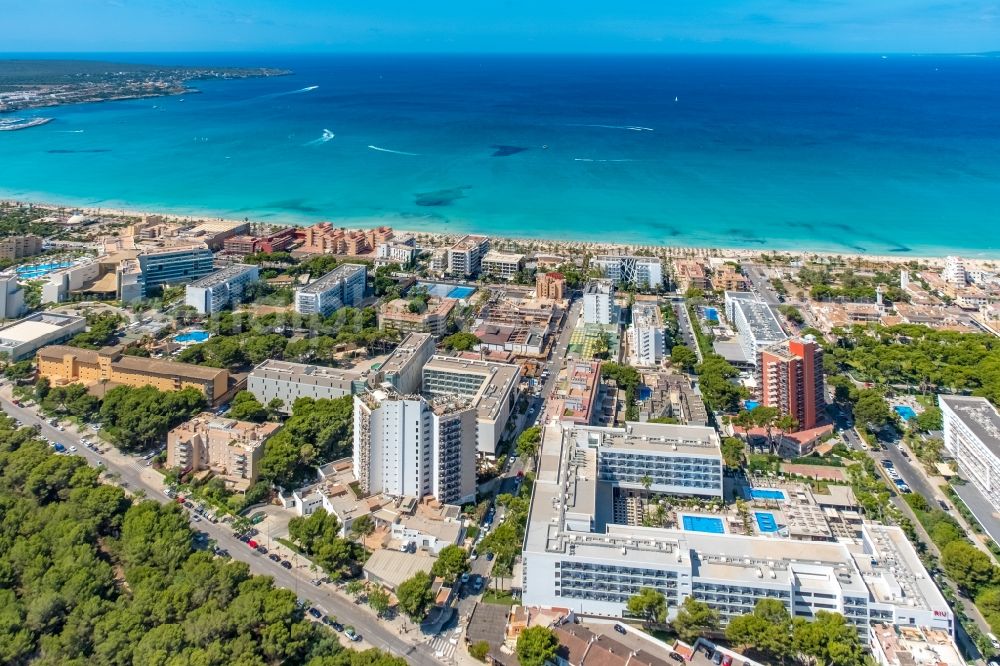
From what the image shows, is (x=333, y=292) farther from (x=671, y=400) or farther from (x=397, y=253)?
(x=671, y=400)

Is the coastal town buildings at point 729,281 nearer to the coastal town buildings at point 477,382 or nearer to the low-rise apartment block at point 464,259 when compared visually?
the low-rise apartment block at point 464,259

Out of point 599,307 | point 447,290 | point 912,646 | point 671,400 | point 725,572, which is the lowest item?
point 912,646

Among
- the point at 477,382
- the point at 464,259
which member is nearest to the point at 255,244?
the point at 464,259

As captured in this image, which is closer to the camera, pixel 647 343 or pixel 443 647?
pixel 443 647

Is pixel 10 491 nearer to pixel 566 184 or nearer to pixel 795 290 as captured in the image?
pixel 795 290

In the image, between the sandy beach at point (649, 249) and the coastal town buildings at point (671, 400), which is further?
the sandy beach at point (649, 249)

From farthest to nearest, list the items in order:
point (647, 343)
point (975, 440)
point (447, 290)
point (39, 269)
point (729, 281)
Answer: point (39, 269), point (729, 281), point (447, 290), point (647, 343), point (975, 440)

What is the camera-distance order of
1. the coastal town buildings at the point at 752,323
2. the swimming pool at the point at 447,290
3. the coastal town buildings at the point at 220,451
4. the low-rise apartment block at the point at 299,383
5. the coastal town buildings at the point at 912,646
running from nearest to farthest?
1. the coastal town buildings at the point at 912,646
2. the coastal town buildings at the point at 220,451
3. the low-rise apartment block at the point at 299,383
4. the coastal town buildings at the point at 752,323
5. the swimming pool at the point at 447,290

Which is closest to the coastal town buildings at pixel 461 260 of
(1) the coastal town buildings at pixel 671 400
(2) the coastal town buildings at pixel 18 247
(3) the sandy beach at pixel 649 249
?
(3) the sandy beach at pixel 649 249
